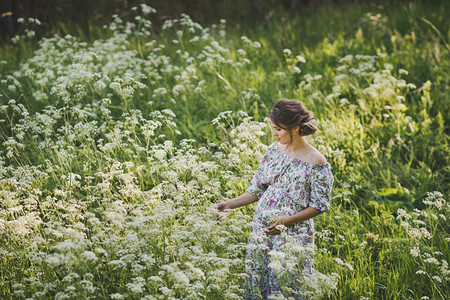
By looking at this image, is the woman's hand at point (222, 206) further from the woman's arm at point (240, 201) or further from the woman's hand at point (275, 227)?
the woman's hand at point (275, 227)

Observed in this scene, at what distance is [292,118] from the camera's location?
361cm

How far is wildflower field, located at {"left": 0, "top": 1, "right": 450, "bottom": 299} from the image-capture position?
3.53 metres

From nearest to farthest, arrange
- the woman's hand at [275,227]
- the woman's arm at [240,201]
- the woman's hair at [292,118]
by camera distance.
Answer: the woman's hand at [275,227] → the woman's hair at [292,118] → the woman's arm at [240,201]

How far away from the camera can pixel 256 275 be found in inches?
138

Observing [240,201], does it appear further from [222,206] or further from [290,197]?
[290,197]

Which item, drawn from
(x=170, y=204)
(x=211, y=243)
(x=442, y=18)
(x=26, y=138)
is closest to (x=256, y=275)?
(x=211, y=243)

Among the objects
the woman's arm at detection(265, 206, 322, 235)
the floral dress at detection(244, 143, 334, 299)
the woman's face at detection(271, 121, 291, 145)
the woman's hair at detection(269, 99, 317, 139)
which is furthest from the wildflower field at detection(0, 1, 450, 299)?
the woman's hair at detection(269, 99, 317, 139)

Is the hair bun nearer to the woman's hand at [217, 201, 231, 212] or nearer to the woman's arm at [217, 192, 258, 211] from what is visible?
the woman's arm at [217, 192, 258, 211]

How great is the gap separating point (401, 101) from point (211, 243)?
14.9 feet

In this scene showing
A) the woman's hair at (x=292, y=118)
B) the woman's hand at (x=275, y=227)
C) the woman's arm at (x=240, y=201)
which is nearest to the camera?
the woman's hand at (x=275, y=227)

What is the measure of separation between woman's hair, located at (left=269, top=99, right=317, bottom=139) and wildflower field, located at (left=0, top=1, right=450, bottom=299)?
81 centimetres

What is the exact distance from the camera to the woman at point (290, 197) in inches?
140

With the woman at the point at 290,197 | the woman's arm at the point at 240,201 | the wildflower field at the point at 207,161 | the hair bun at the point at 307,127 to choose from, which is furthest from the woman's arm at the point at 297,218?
the hair bun at the point at 307,127

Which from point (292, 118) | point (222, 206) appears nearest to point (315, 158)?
point (292, 118)
